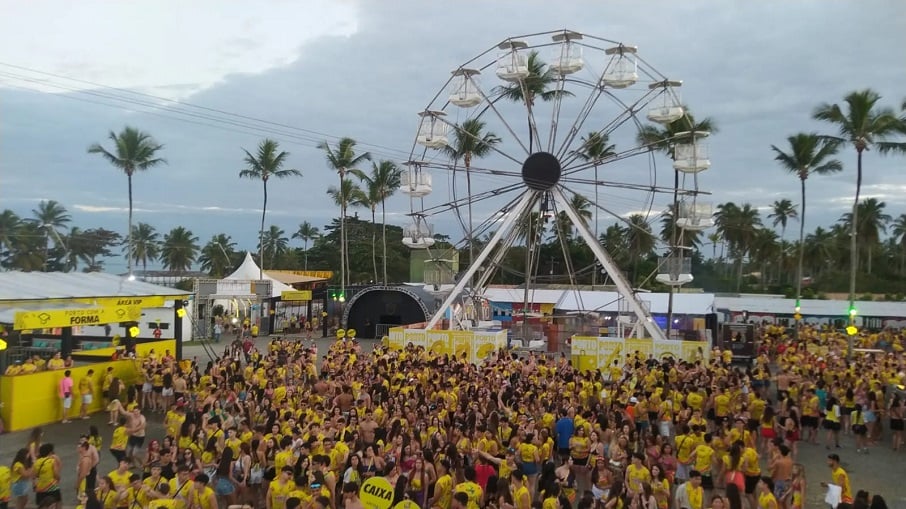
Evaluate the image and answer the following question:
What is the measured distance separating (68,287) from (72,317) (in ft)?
6.51

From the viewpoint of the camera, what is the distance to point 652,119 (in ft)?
78.6

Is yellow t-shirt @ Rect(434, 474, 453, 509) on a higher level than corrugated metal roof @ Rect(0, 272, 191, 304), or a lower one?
lower

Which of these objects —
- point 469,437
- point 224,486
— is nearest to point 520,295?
point 469,437

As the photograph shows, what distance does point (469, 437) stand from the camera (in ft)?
33.5

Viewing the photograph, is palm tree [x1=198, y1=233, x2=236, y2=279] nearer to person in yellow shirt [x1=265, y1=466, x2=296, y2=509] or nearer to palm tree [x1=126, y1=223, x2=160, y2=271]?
palm tree [x1=126, y1=223, x2=160, y2=271]

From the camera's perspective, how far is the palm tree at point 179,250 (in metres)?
96.4

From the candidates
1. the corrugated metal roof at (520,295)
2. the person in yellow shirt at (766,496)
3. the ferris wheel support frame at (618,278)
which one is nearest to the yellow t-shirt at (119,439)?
the person in yellow shirt at (766,496)

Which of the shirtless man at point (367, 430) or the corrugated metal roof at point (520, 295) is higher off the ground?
the corrugated metal roof at point (520, 295)

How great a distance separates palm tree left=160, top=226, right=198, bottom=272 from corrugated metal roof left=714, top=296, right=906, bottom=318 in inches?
3015

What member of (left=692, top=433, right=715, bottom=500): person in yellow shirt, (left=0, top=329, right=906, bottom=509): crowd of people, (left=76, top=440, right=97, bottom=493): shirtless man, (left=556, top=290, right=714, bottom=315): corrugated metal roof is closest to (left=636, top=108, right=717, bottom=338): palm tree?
(left=556, top=290, right=714, bottom=315): corrugated metal roof

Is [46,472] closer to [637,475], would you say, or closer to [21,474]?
[21,474]

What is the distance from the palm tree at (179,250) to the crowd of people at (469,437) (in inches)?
3307

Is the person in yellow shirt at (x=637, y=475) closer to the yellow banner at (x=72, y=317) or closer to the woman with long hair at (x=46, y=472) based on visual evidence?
the woman with long hair at (x=46, y=472)

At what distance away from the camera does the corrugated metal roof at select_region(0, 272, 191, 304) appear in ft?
53.7
